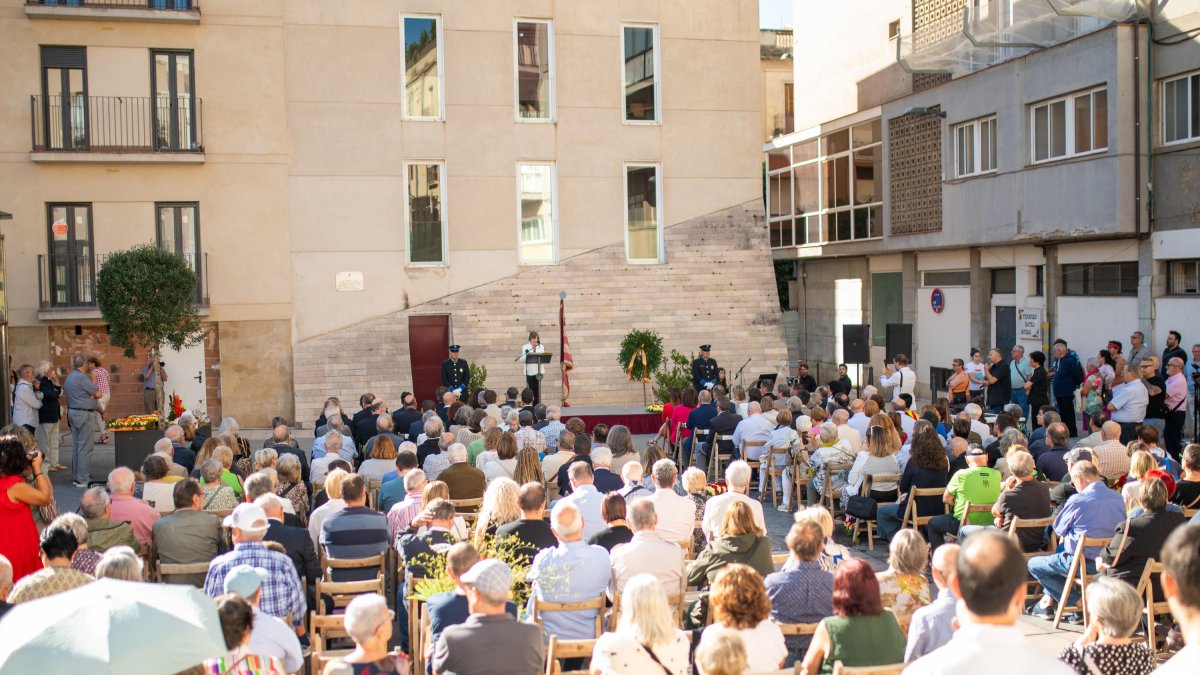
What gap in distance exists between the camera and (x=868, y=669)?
502cm

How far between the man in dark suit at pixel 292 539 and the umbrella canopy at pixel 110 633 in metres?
3.40

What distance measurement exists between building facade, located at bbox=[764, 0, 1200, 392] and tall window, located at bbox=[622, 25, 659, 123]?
5.34 meters

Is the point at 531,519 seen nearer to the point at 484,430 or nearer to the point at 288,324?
the point at 484,430

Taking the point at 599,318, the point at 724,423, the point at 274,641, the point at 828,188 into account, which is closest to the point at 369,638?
the point at 274,641

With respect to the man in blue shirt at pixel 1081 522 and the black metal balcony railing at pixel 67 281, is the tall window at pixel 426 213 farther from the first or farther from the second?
the man in blue shirt at pixel 1081 522

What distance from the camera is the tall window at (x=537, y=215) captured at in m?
24.7

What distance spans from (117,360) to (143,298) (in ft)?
14.3

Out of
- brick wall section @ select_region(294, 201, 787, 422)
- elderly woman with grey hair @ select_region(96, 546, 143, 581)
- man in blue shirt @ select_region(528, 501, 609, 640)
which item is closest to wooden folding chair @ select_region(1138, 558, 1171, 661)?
man in blue shirt @ select_region(528, 501, 609, 640)

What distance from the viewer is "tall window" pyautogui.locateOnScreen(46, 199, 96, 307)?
22.1 metres

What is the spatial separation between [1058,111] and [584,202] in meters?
9.71

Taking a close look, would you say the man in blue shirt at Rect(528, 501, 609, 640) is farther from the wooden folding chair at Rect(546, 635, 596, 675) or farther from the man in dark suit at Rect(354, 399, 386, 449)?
the man in dark suit at Rect(354, 399, 386, 449)

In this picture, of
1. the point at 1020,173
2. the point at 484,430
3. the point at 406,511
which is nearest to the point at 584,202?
the point at 1020,173

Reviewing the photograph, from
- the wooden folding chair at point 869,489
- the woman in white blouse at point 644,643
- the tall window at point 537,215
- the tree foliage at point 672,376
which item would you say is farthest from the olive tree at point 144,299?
the woman in white blouse at point 644,643

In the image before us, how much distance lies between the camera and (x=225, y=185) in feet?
74.8
